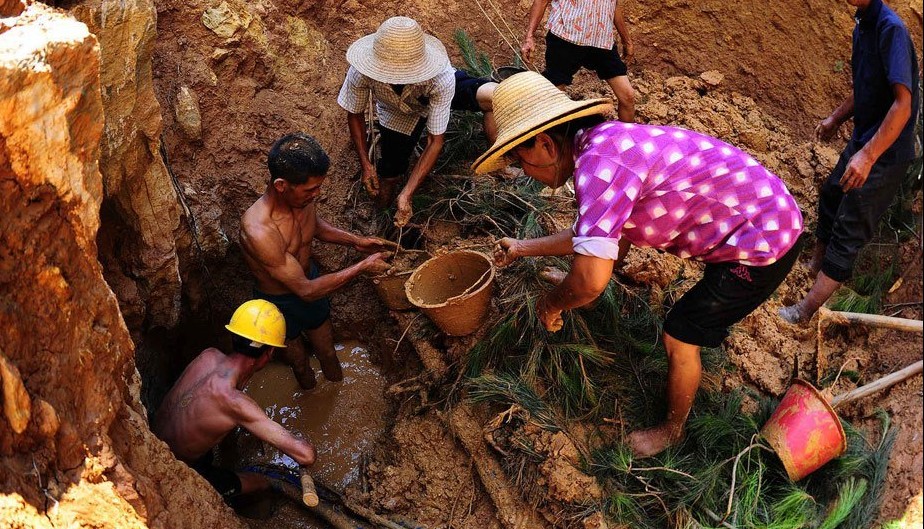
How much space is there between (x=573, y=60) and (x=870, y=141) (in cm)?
168

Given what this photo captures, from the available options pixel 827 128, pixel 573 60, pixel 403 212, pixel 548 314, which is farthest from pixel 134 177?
pixel 827 128

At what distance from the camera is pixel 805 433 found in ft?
9.62

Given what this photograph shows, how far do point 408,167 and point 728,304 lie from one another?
7.24 ft

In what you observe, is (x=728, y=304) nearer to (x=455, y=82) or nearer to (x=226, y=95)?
(x=455, y=82)

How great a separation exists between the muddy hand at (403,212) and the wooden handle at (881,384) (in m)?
2.20

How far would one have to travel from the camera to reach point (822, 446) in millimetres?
2920

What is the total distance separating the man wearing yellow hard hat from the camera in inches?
121

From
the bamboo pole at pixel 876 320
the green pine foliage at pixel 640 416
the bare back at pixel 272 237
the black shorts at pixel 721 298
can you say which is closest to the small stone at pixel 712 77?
the green pine foliage at pixel 640 416

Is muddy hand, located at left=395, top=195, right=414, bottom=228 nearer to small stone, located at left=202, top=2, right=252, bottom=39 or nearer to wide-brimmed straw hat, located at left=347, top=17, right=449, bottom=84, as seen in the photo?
wide-brimmed straw hat, located at left=347, top=17, right=449, bottom=84

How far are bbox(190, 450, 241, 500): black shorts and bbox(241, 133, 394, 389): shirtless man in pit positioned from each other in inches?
30.1

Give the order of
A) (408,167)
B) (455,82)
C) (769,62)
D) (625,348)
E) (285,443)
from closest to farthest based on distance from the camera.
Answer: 1. (285,443)
2. (625,348)
3. (455,82)
4. (408,167)
5. (769,62)

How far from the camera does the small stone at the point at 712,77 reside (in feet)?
16.1

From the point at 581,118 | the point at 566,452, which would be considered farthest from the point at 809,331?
the point at 581,118

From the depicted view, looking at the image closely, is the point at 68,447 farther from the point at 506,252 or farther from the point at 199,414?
the point at 506,252
